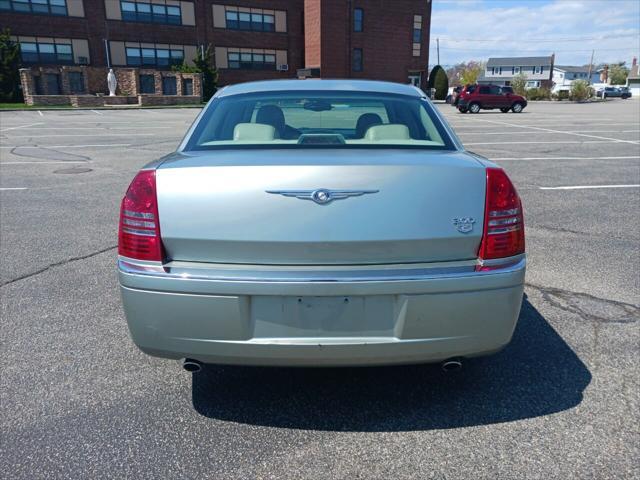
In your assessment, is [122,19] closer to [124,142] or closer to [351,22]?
[351,22]

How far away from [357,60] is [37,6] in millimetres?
29138

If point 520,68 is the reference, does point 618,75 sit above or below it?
below

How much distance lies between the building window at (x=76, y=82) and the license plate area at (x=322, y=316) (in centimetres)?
4407

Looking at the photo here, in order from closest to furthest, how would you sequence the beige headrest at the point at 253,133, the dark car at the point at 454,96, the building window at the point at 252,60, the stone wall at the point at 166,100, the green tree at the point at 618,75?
1. the beige headrest at the point at 253,133
2. the dark car at the point at 454,96
3. the stone wall at the point at 166,100
4. the building window at the point at 252,60
5. the green tree at the point at 618,75


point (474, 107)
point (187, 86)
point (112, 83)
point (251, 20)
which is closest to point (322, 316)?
point (474, 107)

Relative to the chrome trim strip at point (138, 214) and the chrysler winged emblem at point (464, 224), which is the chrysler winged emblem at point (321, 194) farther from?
the chrome trim strip at point (138, 214)

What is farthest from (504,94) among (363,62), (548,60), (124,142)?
(548,60)

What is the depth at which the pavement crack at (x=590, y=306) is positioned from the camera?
376 cm

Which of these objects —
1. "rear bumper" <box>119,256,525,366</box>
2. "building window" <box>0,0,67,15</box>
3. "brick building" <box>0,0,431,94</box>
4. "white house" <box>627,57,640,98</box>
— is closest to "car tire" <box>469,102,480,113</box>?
"brick building" <box>0,0,431,94</box>

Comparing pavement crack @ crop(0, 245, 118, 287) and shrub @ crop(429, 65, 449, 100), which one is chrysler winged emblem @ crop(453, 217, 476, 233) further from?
shrub @ crop(429, 65, 449, 100)

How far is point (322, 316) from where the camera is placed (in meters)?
2.25

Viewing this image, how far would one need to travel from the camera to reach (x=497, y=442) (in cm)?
245

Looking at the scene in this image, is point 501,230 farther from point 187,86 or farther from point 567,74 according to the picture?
point 567,74

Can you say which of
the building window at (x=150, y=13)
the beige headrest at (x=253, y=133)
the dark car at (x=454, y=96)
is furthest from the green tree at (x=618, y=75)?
the beige headrest at (x=253, y=133)
